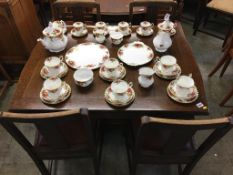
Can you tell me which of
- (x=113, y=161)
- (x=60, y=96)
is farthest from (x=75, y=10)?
(x=113, y=161)

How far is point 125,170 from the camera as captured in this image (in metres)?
1.66

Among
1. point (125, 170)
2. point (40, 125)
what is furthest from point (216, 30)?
point (40, 125)

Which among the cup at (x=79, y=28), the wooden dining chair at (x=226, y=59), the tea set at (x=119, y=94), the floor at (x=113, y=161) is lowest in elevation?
the floor at (x=113, y=161)

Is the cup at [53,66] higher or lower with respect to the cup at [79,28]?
lower

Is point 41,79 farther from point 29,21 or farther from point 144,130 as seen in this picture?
point 29,21

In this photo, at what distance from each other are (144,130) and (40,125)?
466 millimetres

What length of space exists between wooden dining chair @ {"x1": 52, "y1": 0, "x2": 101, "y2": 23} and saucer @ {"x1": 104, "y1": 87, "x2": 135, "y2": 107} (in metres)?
0.88

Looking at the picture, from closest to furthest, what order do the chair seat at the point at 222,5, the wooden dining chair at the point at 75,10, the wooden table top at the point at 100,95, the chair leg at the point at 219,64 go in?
the wooden table top at the point at 100,95
the wooden dining chair at the point at 75,10
the chair leg at the point at 219,64
the chair seat at the point at 222,5

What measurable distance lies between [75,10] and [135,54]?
0.73 meters

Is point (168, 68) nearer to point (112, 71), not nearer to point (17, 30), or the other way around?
point (112, 71)

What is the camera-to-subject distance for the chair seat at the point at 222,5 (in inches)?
96.6

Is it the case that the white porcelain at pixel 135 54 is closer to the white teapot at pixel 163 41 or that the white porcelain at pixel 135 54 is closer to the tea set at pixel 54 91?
the white teapot at pixel 163 41

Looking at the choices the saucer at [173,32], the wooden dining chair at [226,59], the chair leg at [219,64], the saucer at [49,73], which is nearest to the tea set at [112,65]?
the saucer at [49,73]

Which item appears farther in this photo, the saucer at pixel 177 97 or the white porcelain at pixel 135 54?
the white porcelain at pixel 135 54
